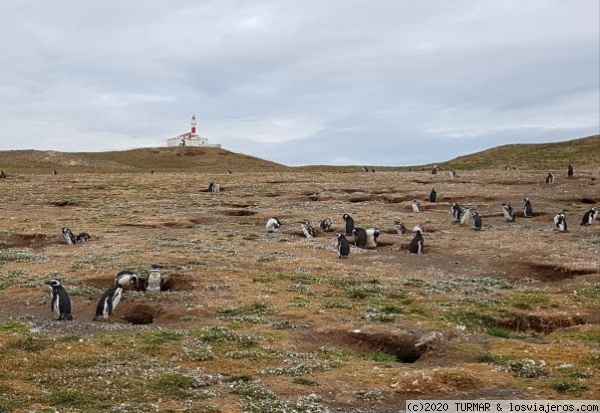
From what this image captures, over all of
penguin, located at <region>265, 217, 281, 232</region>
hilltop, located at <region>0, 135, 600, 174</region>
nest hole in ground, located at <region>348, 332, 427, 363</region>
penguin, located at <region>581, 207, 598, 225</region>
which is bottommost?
nest hole in ground, located at <region>348, 332, 427, 363</region>

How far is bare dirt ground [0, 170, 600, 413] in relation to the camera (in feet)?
41.4

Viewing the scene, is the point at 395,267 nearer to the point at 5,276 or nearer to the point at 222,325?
the point at 222,325

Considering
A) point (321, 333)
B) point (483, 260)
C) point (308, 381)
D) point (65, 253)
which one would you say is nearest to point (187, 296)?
point (321, 333)

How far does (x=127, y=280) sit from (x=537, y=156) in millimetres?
77094

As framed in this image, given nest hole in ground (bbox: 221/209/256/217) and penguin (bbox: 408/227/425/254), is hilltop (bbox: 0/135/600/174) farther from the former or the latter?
penguin (bbox: 408/227/425/254)

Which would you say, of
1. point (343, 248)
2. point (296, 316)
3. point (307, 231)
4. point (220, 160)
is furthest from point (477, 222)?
point (220, 160)

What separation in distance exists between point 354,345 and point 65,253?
54.7ft

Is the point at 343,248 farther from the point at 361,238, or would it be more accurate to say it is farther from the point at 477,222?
the point at 477,222

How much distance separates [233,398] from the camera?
1218 centimetres

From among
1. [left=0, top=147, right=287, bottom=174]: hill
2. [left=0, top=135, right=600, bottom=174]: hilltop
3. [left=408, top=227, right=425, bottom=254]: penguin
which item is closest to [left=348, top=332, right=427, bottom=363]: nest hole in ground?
[left=408, top=227, right=425, bottom=254]: penguin

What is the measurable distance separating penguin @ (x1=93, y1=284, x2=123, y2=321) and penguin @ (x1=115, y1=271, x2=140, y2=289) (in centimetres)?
226

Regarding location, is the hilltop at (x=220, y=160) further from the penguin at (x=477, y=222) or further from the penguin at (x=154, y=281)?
the penguin at (x=154, y=281)

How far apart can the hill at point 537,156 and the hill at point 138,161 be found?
28.1 metres

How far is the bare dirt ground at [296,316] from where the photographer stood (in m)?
12.6
